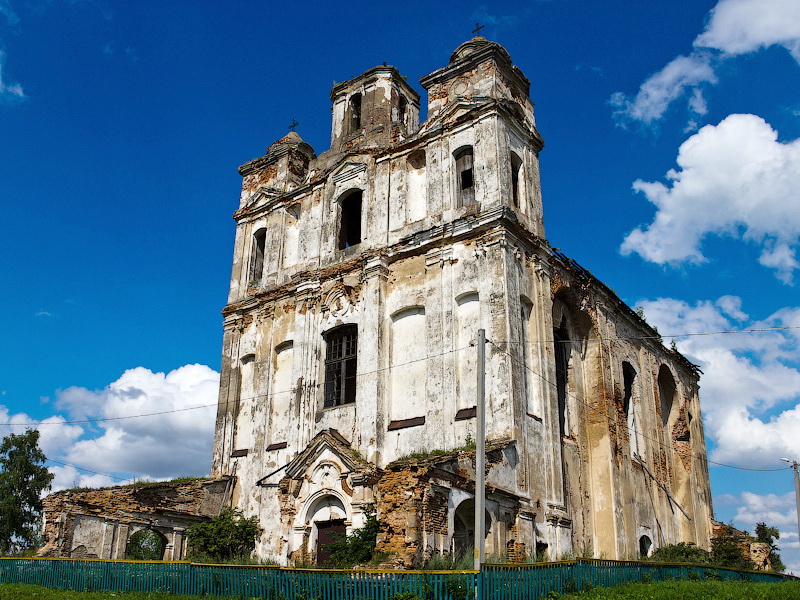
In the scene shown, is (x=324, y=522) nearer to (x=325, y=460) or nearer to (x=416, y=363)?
(x=325, y=460)

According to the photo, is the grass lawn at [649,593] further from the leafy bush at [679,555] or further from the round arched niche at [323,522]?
the round arched niche at [323,522]

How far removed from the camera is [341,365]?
20625 mm

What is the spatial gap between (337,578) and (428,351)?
8066mm

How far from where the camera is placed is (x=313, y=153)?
2702 cm

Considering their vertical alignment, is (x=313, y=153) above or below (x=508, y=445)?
above

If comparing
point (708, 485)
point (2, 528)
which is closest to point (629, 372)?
point (708, 485)

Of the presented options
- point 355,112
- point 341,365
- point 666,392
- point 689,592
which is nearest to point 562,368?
point 341,365

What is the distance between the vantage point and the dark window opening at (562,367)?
21.1 m

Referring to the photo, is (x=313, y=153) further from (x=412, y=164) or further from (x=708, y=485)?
(x=708, y=485)

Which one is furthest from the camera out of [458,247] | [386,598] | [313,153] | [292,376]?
[313,153]

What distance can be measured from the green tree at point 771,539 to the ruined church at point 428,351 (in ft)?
9.35

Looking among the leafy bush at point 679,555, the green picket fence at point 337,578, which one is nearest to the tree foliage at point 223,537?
the green picket fence at point 337,578

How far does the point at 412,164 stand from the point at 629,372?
10.8m

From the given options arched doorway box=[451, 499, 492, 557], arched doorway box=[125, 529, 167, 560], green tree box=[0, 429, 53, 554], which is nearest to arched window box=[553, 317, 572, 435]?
arched doorway box=[451, 499, 492, 557]
